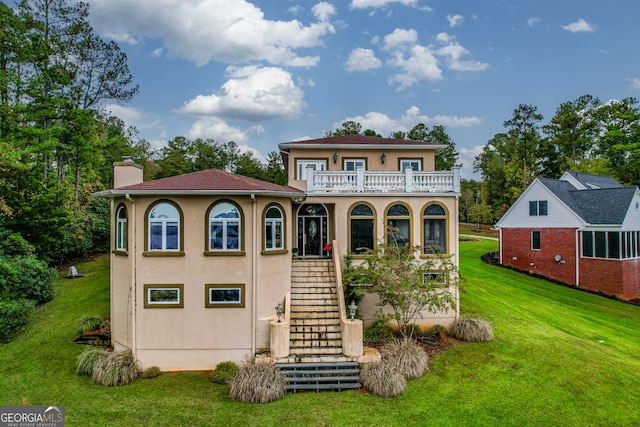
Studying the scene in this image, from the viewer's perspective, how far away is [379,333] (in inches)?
488

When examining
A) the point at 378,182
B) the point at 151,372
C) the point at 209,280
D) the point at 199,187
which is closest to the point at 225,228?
the point at 199,187

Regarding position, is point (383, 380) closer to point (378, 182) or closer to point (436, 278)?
point (436, 278)

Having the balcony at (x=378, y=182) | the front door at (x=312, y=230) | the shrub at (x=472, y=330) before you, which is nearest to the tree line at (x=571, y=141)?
the balcony at (x=378, y=182)

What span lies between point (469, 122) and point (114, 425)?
31.8 metres

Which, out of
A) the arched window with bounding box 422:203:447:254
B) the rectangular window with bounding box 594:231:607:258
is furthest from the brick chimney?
the rectangular window with bounding box 594:231:607:258

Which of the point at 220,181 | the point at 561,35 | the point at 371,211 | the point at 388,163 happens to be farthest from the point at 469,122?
the point at 220,181

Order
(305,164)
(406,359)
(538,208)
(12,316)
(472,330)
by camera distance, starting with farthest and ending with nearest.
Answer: (538,208), (305,164), (12,316), (472,330), (406,359)

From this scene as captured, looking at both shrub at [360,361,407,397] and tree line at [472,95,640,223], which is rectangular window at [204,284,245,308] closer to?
shrub at [360,361,407,397]

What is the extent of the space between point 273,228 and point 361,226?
378 cm

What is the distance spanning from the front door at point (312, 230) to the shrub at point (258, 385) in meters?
6.05

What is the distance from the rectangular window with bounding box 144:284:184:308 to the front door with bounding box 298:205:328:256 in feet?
17.7

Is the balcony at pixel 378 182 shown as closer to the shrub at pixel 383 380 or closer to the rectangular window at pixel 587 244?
the shrub at pixel 383 380

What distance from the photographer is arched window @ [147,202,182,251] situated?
1094 centimetres

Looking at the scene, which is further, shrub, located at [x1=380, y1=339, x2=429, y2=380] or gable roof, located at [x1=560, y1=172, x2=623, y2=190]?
gable roof, located at [x1=560, y1=172, x2=623, y2=190]
